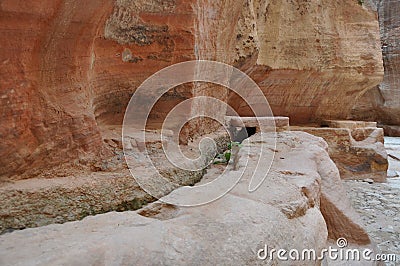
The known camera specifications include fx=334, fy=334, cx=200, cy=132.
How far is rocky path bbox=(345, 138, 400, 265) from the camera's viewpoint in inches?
134

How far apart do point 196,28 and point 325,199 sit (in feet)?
6.07

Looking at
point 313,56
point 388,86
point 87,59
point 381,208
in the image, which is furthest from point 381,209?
A: point 388,86

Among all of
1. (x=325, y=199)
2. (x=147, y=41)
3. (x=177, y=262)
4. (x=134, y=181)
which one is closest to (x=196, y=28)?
(x=147, y=41)

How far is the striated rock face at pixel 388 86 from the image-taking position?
42.1 feet

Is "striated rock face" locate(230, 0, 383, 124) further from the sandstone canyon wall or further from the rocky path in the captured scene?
the rocky path

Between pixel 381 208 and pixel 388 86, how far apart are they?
1017cm

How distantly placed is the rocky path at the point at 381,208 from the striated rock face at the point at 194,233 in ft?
5.23

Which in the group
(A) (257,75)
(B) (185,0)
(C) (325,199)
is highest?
(B) (185,0)

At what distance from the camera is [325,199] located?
9.16ft

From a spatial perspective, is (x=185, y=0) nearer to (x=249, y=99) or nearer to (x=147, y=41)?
(x=147, y=41)

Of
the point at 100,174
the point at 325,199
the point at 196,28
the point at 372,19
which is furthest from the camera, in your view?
the point at 372,19

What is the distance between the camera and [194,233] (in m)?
1.43

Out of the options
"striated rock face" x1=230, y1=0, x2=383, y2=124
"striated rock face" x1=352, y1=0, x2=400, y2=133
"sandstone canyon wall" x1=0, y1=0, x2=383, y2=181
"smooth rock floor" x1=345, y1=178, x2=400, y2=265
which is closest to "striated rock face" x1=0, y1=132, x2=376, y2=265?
"sandstone canyon wall" x1=0, y1=0, x2=383, y2=181

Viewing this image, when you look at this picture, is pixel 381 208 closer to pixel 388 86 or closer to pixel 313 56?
pixel 313 56
